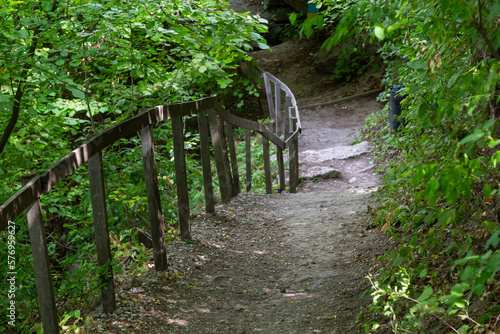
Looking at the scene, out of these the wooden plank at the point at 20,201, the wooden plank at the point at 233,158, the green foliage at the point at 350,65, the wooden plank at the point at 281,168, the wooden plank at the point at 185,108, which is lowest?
the wooden plank at the point at 281,168

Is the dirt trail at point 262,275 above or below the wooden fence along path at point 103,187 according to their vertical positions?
below

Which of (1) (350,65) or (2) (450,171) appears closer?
(2) (450,171)

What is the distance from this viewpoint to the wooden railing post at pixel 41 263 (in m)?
2.33

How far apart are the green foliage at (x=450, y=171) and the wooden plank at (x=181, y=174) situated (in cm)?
199

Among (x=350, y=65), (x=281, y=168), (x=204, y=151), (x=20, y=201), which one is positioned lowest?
(x=281, y=168)

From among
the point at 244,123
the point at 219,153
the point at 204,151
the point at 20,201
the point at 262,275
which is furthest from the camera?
the point at 244,123

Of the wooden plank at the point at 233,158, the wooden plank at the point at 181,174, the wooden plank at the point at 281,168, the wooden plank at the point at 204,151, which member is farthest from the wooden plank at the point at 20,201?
the wooden plank at the point at 281,168

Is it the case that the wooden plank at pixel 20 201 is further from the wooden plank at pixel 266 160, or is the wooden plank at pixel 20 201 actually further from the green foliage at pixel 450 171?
the wooden plank at pixel 266 160

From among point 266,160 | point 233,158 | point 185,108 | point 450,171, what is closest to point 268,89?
point 266,160

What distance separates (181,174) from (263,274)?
126 centimetres

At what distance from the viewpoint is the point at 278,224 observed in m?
5.79

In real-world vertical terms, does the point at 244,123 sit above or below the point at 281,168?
above

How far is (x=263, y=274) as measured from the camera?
14.1ft

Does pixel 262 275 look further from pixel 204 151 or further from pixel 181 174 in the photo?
pixel 204 151
